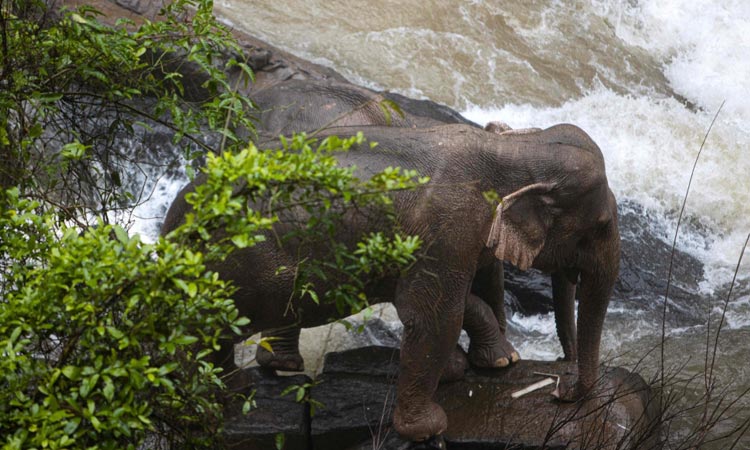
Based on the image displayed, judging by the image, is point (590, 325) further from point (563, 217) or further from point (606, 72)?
point (606, 72)

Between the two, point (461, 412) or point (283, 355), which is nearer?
point (461, 412)

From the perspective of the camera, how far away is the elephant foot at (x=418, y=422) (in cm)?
493

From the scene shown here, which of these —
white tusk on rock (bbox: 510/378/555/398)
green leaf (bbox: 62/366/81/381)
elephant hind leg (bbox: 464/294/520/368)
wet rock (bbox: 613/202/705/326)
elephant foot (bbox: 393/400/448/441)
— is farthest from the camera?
wet rock (bbox: 613/202/705/326)

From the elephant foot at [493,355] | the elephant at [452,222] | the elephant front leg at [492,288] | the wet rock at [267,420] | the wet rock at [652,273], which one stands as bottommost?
the wet rock at [652,273]

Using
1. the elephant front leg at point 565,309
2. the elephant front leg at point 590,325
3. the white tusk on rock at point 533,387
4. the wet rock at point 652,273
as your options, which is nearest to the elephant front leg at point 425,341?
the white tusk on rock at point 533,387

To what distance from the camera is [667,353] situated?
7203 millimetres

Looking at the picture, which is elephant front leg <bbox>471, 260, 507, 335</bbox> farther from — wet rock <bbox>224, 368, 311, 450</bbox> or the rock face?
wet rock <bbox>224, 368, 311, 450</bbox>

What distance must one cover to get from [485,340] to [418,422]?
807mm

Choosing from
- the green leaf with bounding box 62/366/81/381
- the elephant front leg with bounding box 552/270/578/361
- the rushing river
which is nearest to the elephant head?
the elephant front leg with bounding box 552/270/578/361

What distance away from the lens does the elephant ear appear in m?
4.61

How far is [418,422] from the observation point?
4934 mm

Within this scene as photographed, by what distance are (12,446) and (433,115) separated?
5.87 metres

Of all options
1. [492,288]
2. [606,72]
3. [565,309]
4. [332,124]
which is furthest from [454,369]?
[606,72]

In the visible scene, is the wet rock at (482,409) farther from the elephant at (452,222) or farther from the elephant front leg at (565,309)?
the elephant at (452,222)
